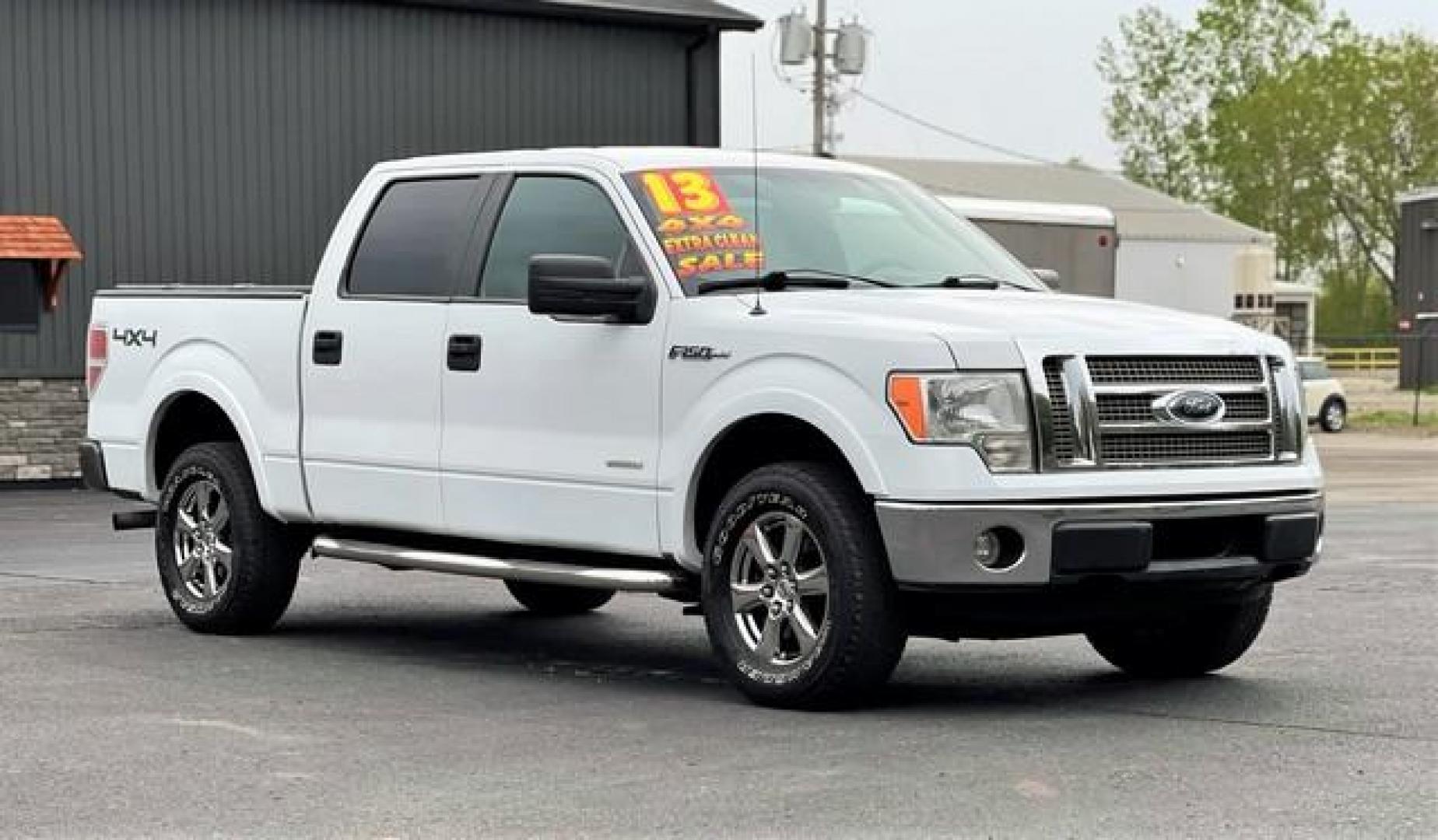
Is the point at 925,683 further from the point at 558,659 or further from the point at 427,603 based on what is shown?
the point at 427,603

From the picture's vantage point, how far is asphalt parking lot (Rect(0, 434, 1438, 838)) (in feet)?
22.0

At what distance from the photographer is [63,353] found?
2642 cm

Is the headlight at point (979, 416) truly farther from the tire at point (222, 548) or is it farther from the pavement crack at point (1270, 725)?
the tire at point (222, 548)

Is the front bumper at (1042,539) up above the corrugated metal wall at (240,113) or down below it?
below

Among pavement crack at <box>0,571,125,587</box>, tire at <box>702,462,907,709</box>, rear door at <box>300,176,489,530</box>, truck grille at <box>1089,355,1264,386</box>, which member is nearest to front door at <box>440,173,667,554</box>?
rear door at <box>300,176,489,530</box>

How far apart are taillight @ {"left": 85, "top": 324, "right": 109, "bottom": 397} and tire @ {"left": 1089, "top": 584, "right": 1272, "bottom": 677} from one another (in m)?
4.89

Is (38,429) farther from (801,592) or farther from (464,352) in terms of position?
(801,592)

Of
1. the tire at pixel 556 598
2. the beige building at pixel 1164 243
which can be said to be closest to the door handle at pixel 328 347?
the tire at pixel 556 598

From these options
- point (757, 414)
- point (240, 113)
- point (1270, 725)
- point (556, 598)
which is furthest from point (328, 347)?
point (240, 113)

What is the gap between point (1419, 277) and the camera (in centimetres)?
6731

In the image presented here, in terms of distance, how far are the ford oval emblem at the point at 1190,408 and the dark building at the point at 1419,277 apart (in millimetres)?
58358

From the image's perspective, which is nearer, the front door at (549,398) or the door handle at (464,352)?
the front door at (549,398)

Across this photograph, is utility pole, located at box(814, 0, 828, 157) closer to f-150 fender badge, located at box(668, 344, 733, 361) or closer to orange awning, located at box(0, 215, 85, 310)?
orange awning, located at box(0, 215, 85, 310)

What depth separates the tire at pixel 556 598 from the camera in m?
12.1
